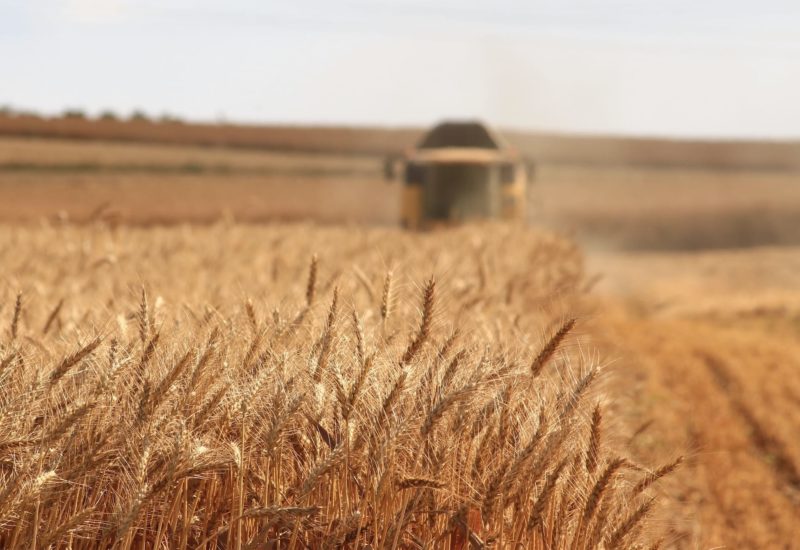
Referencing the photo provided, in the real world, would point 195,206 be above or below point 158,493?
below

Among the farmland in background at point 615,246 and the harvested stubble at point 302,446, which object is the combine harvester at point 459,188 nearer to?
the farmland in background at point 615,246

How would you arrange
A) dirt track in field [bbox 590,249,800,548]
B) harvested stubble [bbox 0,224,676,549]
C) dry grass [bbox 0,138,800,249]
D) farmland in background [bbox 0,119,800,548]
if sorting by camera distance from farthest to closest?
dry grass [bbox 0,138,800,249] → dirt track in field [bbox 590,249,800,548] → farmland in background [bbox 0,119,800,548] → harvested stubble [bbox 0,224,676,549]

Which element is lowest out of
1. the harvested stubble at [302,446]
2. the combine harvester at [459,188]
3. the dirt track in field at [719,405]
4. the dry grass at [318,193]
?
A: the dry grass at [318,193]

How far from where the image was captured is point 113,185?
32.4 meters

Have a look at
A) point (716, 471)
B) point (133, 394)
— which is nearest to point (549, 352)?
point (133, 394)

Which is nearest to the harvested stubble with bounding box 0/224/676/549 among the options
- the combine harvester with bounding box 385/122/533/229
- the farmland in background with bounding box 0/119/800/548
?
the farmland in background with bounding box 0/119/800/548

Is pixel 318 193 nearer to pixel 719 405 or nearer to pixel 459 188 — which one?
pixel 459 188

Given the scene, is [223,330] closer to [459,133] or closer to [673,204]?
[459,133]

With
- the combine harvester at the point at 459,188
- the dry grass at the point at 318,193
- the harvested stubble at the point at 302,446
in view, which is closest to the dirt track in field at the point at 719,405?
A: the harvested stubble at the point at 302,446

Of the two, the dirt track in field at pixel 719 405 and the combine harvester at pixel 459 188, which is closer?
the dirt track in field at pixel 719 405

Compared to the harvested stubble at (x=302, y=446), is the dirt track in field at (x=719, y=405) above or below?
below

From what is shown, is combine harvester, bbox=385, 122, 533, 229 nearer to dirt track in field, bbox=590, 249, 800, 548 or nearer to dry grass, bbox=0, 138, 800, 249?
dirt track in field, bbox=590, 249, 800, 548

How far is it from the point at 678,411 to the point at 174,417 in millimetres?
7691

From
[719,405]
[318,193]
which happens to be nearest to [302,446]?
[719,405]
